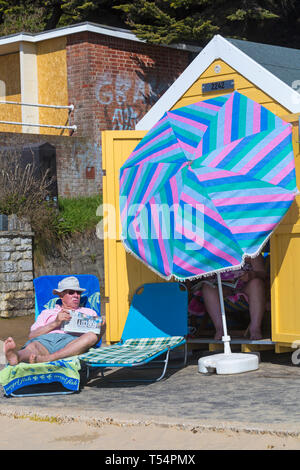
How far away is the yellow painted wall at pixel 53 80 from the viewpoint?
1870 cm

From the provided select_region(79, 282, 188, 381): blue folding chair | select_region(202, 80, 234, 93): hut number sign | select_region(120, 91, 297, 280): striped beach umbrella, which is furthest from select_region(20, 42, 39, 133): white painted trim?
select_region(120, 91, 297, 280): striped beach umbrella

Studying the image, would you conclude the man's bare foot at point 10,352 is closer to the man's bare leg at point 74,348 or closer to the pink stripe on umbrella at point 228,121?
the man's bare leg at point 74,348

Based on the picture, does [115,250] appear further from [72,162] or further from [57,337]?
[72,162]

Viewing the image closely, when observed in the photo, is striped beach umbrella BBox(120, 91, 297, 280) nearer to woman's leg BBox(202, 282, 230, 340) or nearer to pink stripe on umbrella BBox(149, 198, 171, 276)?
pink stripe on umbrella BBox(149, 198, 171, 276)

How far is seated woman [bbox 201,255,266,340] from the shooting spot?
789cm

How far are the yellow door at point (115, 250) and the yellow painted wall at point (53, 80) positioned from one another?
34.9ft

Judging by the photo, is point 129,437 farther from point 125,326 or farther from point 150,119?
point 150,119

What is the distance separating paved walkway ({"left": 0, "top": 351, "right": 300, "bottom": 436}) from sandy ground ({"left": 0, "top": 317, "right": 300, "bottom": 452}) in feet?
0.16

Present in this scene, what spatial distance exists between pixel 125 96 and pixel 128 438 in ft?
47.0

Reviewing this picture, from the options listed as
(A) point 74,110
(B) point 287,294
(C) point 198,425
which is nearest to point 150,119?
A: (B) point 287,294

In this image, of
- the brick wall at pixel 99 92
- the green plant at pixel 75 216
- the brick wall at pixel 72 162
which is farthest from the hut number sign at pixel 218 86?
the brick wall at pixel 99 92

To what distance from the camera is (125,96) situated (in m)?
18.9

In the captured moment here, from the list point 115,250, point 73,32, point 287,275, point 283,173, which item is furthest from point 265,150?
point 73,32
